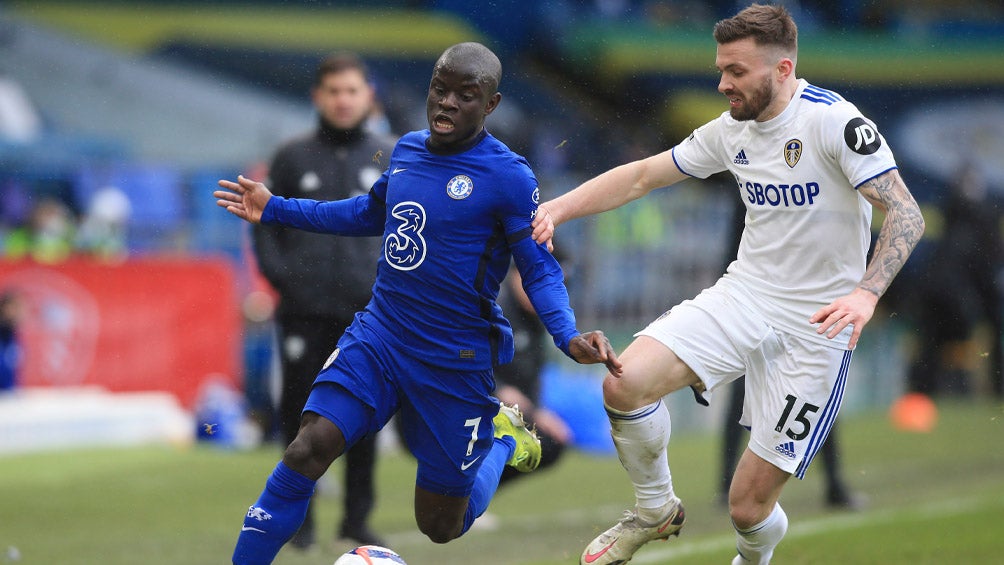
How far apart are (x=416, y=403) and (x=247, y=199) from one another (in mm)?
1082

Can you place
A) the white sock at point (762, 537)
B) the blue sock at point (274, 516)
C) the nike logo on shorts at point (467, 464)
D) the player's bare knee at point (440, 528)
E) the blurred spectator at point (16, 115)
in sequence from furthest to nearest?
1. the blurred spectator at point (16, 115)
2. the white sock at point (762, 537)
3. the player's bare knee at point (440, 528)
4. the nike logo on shorts at point (467, 464)
5. the blue sock at point (274, 516)

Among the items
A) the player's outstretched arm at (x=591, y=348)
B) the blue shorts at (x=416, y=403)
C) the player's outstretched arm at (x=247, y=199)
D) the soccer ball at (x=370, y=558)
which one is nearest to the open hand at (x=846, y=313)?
the player's outstretched arm at (x=591, y=348)

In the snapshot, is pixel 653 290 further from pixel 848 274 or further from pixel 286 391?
pixel 848 274

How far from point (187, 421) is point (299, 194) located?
6.42 metres

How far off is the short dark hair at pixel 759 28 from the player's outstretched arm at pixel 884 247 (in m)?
0.70

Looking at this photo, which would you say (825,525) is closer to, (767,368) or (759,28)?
(767,368)

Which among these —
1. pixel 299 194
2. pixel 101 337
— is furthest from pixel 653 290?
pixel 299 194

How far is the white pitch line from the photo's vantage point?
724 centimetres

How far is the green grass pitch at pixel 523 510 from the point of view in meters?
7.10

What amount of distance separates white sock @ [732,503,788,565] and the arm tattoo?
1.15m

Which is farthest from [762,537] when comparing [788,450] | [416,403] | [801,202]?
[416,403]

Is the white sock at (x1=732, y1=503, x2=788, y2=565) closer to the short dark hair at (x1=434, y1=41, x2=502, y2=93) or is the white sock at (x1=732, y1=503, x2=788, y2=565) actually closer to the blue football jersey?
the blue football jersey

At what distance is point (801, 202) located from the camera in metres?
5.30

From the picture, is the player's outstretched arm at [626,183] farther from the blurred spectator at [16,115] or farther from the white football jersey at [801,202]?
the blurred spectator at [16,115]
